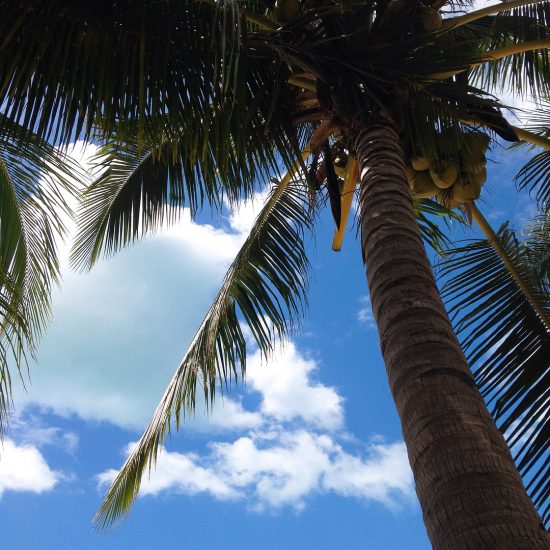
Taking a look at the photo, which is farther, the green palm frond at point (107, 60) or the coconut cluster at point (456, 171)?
the coconut cluster at point (456, 171)

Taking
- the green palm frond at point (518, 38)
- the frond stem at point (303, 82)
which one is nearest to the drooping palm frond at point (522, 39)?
the green palm frond at point (518, 38)

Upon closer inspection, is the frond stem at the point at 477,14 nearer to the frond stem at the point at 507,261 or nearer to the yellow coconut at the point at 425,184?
the yellow coconut at the point at 425,184

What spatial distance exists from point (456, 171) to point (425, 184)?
0.71ft

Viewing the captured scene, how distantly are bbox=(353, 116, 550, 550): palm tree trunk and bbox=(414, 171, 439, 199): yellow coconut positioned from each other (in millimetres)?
1287

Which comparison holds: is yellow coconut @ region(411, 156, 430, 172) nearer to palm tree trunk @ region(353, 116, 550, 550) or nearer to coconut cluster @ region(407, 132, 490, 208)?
coconut cluster @ region(407, 132, 490, 208)

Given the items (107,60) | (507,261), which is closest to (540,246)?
(507,261)

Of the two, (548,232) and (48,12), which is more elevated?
(548,232)

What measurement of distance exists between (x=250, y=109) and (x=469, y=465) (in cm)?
265

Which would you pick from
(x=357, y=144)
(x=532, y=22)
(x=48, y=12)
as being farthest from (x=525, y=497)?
(x=532, y=22)

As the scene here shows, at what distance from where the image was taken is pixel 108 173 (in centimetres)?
643

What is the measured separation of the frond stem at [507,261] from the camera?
5336 mm

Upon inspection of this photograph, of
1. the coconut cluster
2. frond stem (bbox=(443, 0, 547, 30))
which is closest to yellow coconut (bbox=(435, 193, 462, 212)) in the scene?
the coconut cluster

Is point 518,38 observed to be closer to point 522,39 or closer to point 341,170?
point 522,39

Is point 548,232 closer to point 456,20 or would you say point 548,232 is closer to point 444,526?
point 456,20
